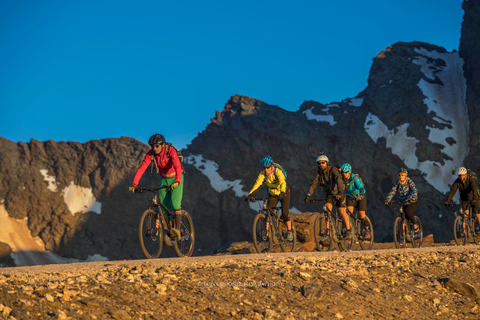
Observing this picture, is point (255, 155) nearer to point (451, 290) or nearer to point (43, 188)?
point (43, 188)

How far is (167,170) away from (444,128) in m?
76.3

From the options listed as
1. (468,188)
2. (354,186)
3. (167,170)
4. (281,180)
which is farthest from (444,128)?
(167,170)

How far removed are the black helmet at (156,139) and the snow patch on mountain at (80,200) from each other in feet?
268

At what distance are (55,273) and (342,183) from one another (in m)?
8.09

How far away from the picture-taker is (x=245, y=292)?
6.04 m

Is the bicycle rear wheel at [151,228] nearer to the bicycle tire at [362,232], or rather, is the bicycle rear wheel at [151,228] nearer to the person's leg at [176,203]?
the person's leg at [176,203]

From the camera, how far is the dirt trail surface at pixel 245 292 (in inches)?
200

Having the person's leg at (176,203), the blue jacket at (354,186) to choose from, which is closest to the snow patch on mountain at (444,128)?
the blue jacket at (354,186)

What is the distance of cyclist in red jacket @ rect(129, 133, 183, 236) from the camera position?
10274 mm

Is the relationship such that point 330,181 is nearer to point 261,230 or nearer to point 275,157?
point 261,230

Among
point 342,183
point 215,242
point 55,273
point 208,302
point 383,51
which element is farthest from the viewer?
point 383,51

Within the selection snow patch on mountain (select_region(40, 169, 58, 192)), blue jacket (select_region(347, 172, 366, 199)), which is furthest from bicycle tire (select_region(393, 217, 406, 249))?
snow patch on mountain (select_region(40, 169, 58, 192))

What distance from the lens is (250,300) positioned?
577 cm

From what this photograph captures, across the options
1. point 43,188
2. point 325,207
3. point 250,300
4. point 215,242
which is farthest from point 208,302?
point 43,188
